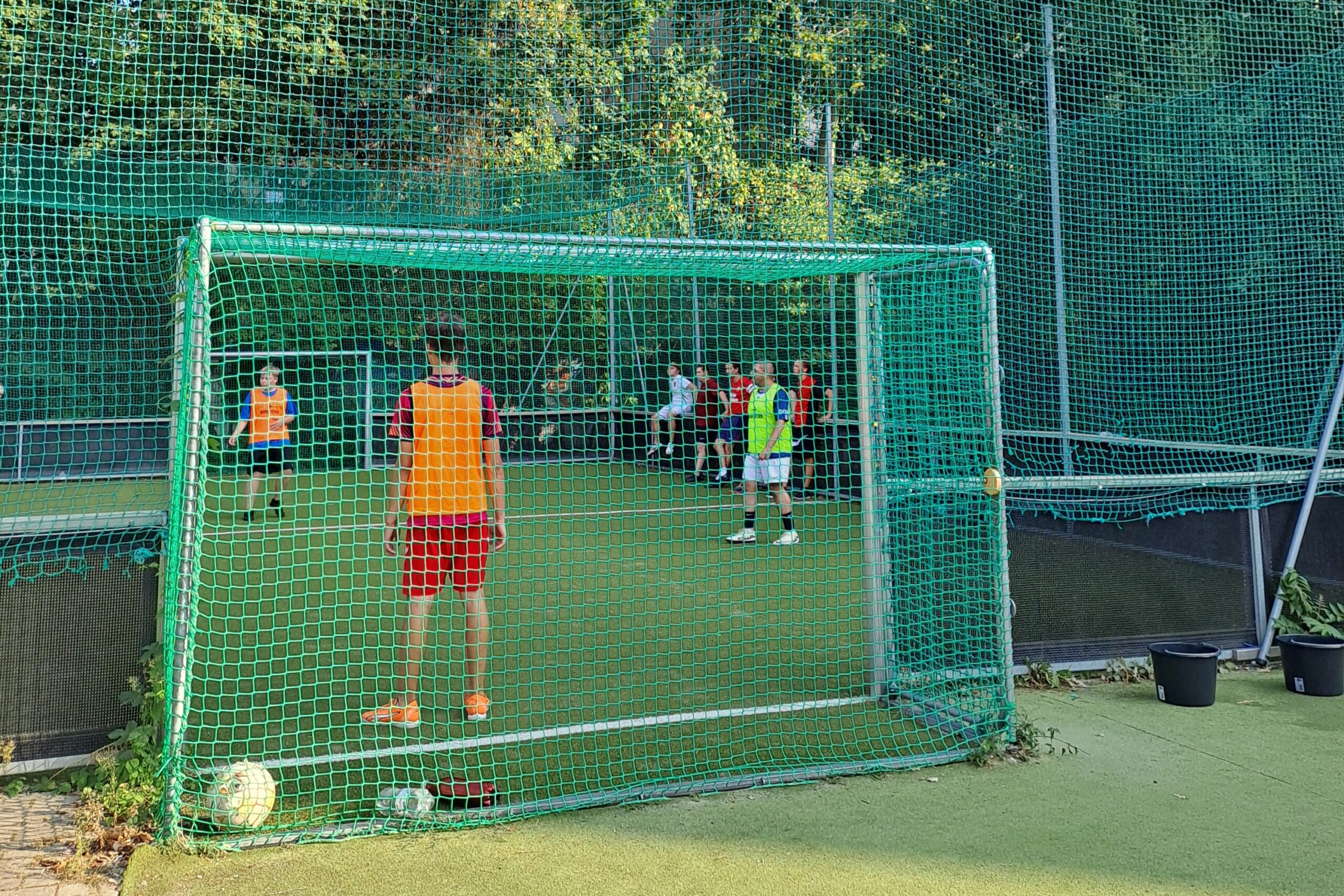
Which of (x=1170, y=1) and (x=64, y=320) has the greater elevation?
(x=1170, y=1)

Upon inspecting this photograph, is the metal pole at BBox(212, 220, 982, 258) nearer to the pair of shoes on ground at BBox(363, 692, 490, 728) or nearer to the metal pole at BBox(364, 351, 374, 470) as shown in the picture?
the metal pole at BBox(364, 351, 374, 470)

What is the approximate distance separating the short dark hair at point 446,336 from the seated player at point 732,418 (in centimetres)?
520

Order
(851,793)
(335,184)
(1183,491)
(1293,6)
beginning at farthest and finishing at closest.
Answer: (335,184) < (1293,6) < (1183,491) < (851,793)

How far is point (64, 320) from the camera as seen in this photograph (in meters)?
11.1

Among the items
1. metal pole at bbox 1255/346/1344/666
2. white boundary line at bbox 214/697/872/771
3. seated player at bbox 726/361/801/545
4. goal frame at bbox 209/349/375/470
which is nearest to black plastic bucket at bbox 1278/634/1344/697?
metal pole at bbox 1255/346/1344/666

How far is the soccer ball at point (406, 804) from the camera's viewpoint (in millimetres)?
3541

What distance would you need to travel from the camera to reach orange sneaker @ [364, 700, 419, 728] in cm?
424

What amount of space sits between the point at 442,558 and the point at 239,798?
50.8 inches

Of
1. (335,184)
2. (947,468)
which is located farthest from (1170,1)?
(335,184)

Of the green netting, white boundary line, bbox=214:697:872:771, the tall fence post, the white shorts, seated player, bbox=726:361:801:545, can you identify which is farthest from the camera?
the tall fence post

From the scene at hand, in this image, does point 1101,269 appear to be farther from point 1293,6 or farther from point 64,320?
point 64,320

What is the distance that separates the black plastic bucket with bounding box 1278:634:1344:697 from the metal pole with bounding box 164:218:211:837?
5.12m

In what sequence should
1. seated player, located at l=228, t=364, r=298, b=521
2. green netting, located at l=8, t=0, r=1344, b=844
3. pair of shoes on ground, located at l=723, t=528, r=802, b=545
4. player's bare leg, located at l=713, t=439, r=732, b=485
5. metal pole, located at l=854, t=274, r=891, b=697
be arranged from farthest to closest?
player's bare leg, located at l=713, t=439, r=732, b=485 < seated player, located at l=228, t=364, r=298, b=521 < pair of shoes on ground, located at l=723, t=528, r=802, b=545 < green netting, located at l=8, t=0, r=1344, b=844 < metal pole, located at l=854, t=274, r=891, b=697

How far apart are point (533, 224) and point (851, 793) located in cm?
839
